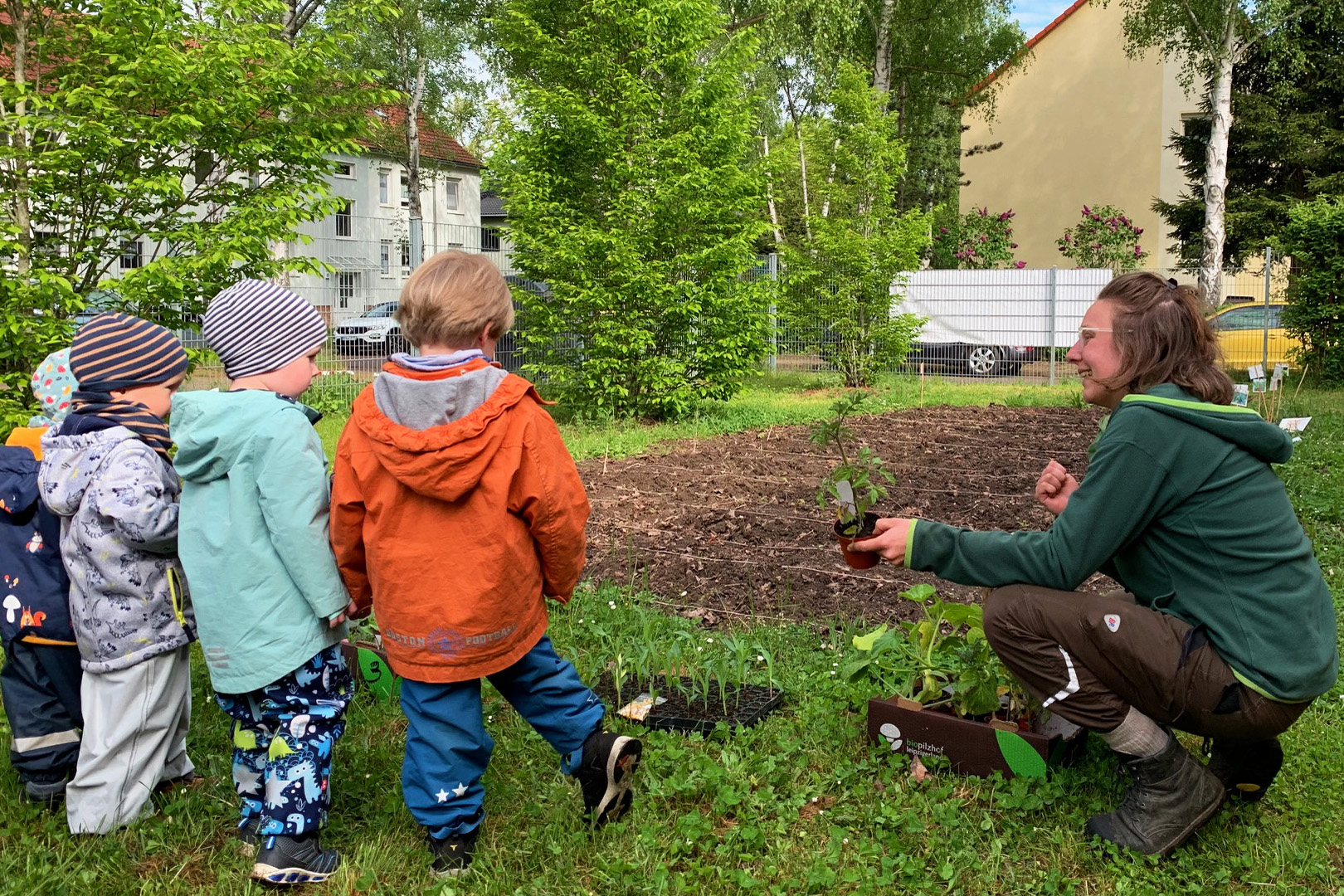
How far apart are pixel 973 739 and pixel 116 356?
260cm

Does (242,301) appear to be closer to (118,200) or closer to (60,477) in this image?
(60,477)

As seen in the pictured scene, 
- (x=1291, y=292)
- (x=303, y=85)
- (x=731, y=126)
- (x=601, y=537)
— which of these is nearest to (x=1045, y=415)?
(x=731, y=126)

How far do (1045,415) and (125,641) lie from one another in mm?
10434

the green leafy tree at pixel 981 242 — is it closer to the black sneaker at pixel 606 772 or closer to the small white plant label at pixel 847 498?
the small white plant label at pixel 847 498

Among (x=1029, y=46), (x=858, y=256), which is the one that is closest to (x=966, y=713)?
(x=858, y=256)

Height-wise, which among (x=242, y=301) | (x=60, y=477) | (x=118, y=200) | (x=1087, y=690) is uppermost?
(x=118, y=200)

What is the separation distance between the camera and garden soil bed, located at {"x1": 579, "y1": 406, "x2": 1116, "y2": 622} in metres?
4.75

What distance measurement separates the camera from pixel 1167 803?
2.51 metres

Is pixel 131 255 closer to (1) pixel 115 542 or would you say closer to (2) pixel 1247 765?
(1) pixel 115 542

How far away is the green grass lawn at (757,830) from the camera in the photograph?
98.0 inches

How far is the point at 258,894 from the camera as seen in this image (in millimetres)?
2502

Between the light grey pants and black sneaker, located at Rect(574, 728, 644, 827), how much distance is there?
117 centimetres

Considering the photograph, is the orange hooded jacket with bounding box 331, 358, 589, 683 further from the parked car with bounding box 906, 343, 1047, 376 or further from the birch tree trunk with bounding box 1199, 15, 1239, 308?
the birch tree trunk with bounding box 1199, 15, 1239, 308

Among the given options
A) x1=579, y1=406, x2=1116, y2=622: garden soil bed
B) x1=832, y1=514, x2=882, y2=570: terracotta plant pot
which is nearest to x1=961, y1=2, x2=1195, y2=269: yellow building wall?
x1=579, y1=406, x2=1116, y2=622: garden soil bed
